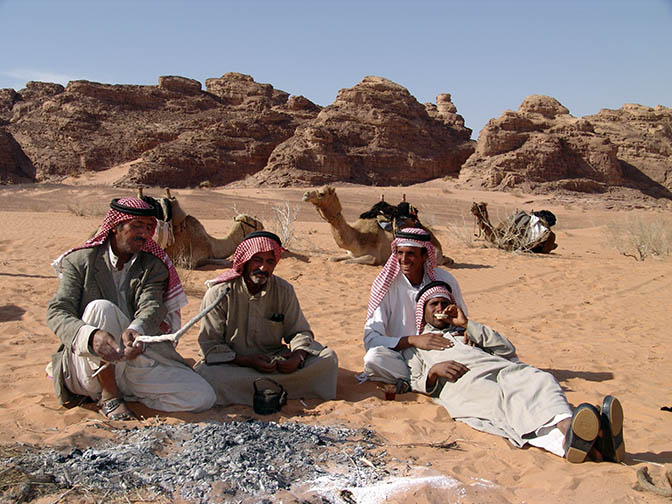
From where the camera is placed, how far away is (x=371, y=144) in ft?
161

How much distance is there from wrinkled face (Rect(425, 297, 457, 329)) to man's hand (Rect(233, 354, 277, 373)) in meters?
1.13

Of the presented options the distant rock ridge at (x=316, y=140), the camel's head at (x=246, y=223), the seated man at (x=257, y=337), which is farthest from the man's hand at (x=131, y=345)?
the distant rock ridge at (x=316, y=140)

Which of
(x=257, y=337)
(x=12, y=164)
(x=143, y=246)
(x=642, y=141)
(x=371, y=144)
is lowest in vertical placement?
(x=257, y=337)

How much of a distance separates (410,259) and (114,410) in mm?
2220

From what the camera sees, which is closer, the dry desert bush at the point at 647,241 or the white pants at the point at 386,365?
the white pants at the point at 386,365

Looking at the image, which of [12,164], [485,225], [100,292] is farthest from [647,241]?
[12,164]

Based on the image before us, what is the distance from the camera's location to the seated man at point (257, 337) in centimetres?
388

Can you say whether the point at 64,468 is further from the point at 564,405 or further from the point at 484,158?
the point at 484,158

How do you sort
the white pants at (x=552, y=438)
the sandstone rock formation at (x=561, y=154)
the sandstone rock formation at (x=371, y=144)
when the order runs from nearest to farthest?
the white pants at (x=552, y=438)
the sandstone rock formation at (x=561, y=154)
the sandstone rock formation at (x=371, y=144)

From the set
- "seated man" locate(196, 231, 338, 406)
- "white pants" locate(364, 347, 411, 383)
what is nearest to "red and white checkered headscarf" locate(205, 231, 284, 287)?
"seated man" locate(196, 231, 338, 406)

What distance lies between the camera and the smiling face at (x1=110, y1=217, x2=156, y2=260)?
3590 mm

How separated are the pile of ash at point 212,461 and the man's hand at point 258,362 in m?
0.61

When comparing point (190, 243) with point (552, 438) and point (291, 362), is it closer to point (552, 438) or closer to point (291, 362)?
point (291, 362)

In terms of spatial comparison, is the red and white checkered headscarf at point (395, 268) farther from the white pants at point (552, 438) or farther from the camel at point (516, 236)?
the camel at point (516, 236)
